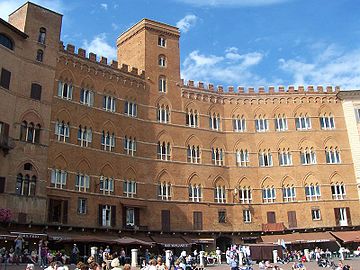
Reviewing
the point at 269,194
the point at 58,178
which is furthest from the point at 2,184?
the point at 269,194

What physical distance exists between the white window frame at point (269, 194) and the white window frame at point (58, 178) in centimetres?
2266

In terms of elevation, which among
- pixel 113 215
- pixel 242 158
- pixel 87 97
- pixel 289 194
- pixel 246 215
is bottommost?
pixel 113 215

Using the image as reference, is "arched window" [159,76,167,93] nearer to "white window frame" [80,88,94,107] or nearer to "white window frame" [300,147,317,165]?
"white window frame" [80,88,94,107]

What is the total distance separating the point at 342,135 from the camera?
5372cm

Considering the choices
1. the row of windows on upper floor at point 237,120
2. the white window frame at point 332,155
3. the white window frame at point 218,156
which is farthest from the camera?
the white window frame at point 332,155

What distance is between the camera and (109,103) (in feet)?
154

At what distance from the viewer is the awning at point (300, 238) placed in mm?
47781

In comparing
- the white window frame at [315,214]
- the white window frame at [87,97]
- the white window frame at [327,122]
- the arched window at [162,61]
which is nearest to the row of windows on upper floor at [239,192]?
the white window frame at [315,214]

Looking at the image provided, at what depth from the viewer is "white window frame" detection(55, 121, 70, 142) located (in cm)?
4149

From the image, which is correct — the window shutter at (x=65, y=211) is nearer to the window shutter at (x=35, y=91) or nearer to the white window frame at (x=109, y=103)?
the window shutter at (x=35, y=91)

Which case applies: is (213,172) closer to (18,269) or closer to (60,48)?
(60,48)

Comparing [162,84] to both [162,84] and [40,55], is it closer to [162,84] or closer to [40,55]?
[162,84]

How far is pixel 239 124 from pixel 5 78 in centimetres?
2733

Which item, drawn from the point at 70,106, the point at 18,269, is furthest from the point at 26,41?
the point at 18,269
